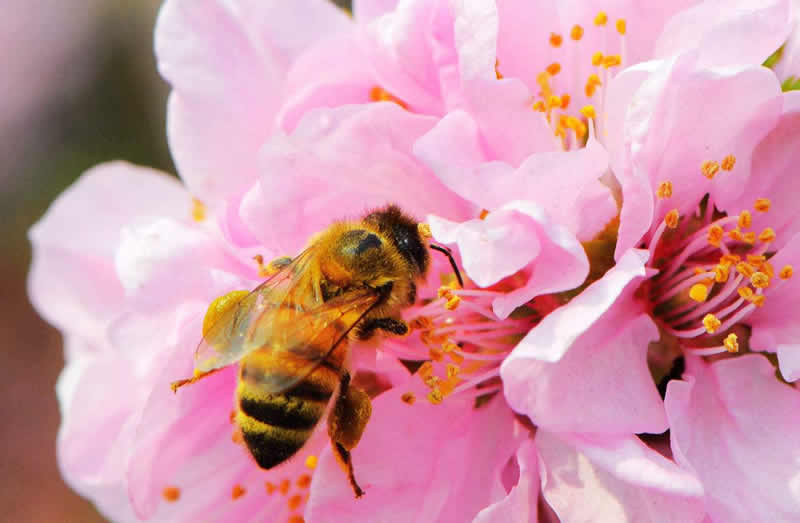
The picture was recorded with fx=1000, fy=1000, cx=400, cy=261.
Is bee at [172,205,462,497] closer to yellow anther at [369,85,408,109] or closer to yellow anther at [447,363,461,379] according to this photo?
yellow anther at [447,363,461,379]

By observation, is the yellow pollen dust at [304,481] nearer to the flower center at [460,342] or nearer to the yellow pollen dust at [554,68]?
the flower center at [460,342]

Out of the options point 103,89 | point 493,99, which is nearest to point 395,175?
point 493,99

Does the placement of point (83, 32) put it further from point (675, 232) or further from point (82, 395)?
point (675, 232)

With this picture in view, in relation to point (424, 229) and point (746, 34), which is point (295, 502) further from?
point (746, 34)

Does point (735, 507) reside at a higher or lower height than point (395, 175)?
lower

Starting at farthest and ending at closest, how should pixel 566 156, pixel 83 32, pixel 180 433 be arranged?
pixel 83 32 → pixel 180 433 → pixel 566 156

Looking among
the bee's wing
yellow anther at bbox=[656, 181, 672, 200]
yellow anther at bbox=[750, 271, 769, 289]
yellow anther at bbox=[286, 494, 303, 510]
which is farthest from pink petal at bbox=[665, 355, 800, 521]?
yellow anther at bbox=[286, 494, 303, 510]

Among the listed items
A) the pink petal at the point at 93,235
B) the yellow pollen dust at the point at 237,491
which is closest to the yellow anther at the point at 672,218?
the yellow pollen dust at the point at 237,491
